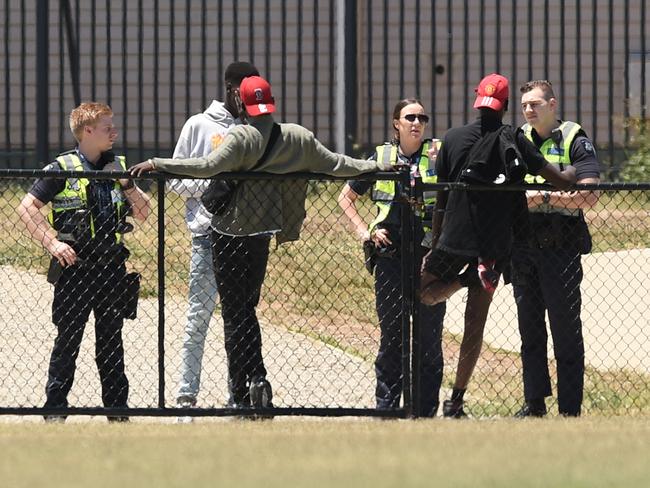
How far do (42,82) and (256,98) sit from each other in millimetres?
9193

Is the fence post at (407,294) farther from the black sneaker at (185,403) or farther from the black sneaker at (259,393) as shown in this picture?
the black sneaker at (185,403)

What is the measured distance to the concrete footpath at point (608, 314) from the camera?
1089 cm

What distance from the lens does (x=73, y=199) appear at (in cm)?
816

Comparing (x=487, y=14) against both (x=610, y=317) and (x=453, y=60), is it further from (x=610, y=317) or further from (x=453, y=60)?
(x=610, y=317)

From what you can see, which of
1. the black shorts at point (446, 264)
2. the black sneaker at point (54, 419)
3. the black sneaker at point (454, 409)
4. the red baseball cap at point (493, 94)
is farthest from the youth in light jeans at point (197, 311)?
the red baseball cap at point (493, 94)

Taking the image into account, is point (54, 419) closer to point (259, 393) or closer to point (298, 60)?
point (259, 393)

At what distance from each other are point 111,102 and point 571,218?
960 cm

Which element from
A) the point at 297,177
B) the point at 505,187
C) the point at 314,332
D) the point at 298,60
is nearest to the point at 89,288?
the point at 297,177

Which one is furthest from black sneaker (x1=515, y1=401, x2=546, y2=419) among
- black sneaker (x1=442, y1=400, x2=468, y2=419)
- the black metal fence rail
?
the black metal fence rail

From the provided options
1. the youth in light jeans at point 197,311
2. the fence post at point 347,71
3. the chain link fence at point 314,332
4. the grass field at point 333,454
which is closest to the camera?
the grass field at point 333,454

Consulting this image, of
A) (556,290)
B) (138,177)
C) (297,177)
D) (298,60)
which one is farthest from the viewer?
(298,60)

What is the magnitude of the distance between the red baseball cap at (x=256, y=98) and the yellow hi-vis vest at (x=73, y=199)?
797 mm

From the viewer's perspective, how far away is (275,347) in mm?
10836

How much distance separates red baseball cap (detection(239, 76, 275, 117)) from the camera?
788 cm
